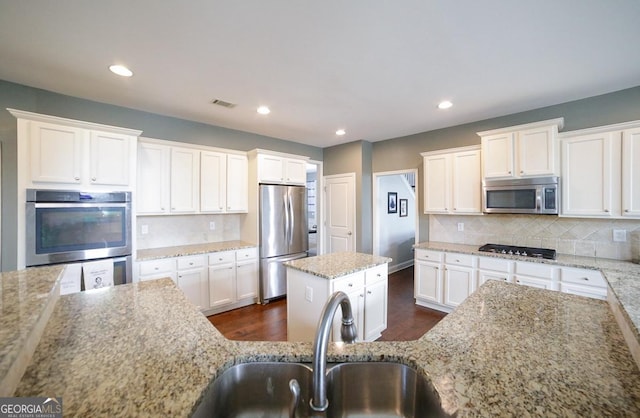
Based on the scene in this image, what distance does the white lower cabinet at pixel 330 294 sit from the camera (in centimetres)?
228

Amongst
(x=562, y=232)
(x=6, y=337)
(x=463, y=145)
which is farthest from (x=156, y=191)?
(x=562, y=232)

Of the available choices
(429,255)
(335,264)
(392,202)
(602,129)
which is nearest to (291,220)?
(335,264)

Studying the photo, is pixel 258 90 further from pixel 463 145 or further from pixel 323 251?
pixel 323 251

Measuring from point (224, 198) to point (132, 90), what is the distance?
5.55 ft

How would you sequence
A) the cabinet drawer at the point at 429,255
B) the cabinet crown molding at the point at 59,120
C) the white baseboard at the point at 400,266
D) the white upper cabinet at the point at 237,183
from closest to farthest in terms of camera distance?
the cabinet crown molding at the point at 59,120, the cabinet drawer at the point at 429,255, the white upper cabinet at the point at 237,183, the white baseboard at the point at 400,266

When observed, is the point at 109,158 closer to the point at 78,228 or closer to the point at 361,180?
the point at 78,228

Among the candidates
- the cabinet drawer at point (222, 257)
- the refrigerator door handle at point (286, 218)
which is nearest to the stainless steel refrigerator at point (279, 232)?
the refrigerator door handle at point (286, 218)

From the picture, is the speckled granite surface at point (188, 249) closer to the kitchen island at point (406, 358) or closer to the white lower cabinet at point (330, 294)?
the white lower cabinet at point (330, 294)

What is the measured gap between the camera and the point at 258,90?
9.30 feet

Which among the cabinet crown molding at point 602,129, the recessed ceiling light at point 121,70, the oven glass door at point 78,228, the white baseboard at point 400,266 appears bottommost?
the white baseboard at point 400,266

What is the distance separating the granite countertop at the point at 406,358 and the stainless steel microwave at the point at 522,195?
2049mm

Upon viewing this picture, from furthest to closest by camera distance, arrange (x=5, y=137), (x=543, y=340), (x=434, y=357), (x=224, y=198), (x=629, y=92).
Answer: (x=224, y=198) → (x=629, y=92) → (x=5, y=137) → (x=543, y=340) → (x=434, y=357)

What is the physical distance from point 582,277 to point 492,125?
86.3 inches

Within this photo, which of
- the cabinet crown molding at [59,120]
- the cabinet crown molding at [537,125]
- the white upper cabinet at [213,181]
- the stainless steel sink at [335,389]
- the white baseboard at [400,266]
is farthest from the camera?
the white baseboard at [400,266]
